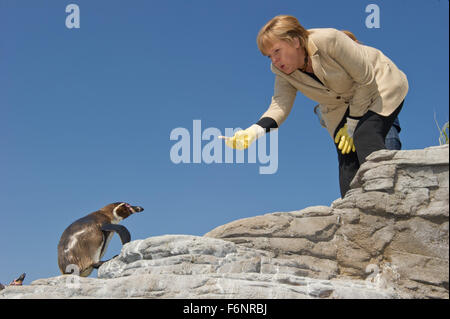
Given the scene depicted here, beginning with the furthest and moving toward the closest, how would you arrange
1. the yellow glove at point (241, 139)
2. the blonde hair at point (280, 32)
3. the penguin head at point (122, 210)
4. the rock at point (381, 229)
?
the penguin head at point (122, 210), the yellow glove at point (241, 139), the blonde hair at point (280, 32), the rock at point (381, 229)

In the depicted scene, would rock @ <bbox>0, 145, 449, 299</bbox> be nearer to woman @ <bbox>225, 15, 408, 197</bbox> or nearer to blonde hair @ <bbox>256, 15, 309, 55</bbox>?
woman @ <bbox>225, 15, 408, 197</bbox>

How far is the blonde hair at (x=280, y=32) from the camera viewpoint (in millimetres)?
4156

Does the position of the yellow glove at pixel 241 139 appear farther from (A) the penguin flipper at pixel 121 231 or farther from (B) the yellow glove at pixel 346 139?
(A) the penguin flipper at pixel 121 231

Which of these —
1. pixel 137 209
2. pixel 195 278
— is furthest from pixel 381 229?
pixel 137 209

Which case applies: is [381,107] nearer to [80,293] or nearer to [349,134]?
[349,134]

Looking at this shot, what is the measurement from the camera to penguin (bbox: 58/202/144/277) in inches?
213

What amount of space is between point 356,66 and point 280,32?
29.8 inches

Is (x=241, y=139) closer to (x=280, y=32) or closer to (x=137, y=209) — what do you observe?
(x=280, y=32)

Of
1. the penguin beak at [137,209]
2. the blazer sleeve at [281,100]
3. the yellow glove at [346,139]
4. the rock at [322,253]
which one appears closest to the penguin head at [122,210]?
the penguin beak at [137,209]

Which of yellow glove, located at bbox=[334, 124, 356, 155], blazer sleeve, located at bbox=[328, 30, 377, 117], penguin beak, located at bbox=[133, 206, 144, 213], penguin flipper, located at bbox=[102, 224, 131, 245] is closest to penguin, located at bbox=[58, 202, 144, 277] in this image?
penguin flipper, located at bbox=[102, 224, 131, 245]

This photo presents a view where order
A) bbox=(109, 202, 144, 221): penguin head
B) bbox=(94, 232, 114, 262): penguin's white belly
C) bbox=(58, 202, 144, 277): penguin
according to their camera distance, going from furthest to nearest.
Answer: bbox=(109, 202, 144, 221): penguin head → bbox=(94, 232, 114, 262): penguin's white belly → bbox=(58, 202, 144, 277): penguin

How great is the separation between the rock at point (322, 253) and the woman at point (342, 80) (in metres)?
0.56

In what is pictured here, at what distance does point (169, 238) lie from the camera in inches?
147
